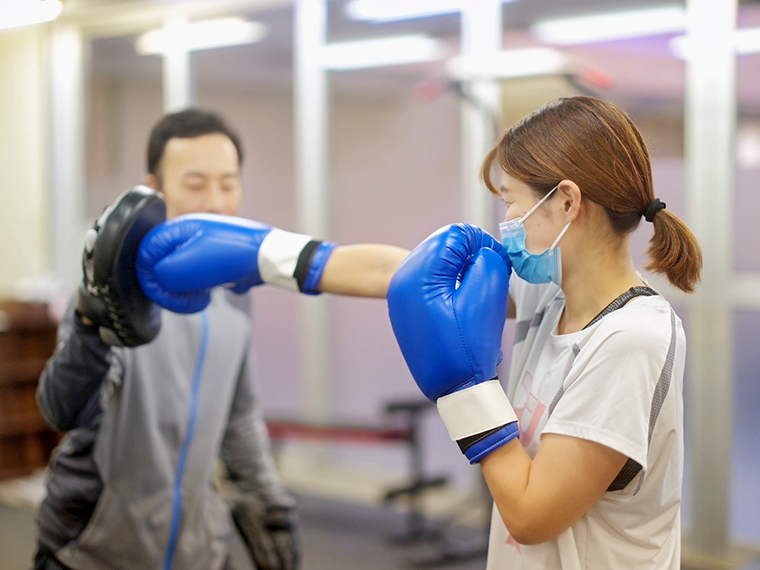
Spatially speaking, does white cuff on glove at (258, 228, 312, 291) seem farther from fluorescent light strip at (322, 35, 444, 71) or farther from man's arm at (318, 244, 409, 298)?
fluorescent light strip at (322, 35, 444, 71)

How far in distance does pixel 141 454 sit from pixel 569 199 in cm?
A: 104

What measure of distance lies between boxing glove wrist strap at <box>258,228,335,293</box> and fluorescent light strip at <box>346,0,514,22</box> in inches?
121

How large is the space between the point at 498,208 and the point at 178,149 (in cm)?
245

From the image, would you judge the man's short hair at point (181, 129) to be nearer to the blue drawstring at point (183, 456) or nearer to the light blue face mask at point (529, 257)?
the blue drawstring at point (183, 456)

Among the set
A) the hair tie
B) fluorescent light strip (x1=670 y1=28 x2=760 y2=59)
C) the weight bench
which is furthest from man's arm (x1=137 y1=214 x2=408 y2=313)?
fluorescent light strip (x1=670 y1=28 x2=760 y2=59)

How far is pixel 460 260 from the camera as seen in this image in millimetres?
1231

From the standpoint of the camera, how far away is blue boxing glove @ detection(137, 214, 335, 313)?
140 cm

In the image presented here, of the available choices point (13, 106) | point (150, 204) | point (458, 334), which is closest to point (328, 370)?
point (13, 106)

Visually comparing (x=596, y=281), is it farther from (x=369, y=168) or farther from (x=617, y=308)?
(x=369, y=168)

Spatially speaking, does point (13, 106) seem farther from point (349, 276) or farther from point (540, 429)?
point (540, 429)

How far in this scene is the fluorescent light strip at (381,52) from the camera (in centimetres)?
442

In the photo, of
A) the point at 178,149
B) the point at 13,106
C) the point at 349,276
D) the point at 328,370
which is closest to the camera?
the point at 349,276

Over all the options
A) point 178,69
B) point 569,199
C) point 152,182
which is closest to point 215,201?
Result: point 152,182

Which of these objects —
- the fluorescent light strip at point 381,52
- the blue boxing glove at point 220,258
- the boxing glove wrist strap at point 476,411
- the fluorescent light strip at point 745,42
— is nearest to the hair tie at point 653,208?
the boxing glove wrist strap at point 476,411
